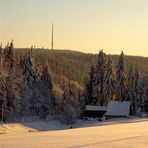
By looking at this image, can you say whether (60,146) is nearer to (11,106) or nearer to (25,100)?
(11,106)

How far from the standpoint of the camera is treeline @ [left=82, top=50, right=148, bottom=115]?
94562mm

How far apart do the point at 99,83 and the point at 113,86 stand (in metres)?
2.82

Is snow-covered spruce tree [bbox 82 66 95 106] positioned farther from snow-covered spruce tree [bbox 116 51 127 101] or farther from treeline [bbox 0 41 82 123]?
snow-covered spruce tree [bbox 116 51 127 101]

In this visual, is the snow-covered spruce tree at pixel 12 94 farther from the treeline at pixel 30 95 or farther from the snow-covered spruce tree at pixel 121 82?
the snow-covered spruce tree at pixel 121 82

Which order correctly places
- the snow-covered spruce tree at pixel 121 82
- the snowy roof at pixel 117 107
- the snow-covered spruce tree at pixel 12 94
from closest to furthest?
the snow-covered spruce tree at pixel 12 94 → the snowy roof at pixel 117 107 → the snow-covered spruce tree at pixel 121 82

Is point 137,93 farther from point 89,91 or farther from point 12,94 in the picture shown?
point 12,94

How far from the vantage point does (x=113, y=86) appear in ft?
314

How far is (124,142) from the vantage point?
16406 millimetres

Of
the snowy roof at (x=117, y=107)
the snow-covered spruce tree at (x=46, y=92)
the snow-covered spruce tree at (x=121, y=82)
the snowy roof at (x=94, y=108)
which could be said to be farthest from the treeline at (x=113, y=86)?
the snow-covered spruce tree at (x=46, y=92)

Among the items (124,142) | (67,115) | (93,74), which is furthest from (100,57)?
(124,142)

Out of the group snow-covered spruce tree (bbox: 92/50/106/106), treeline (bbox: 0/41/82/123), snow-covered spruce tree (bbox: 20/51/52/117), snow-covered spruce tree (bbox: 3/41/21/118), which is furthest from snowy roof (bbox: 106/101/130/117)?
snow-covered spruce tree (bbox: 3/41/21/118)

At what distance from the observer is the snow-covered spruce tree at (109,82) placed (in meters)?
94.2

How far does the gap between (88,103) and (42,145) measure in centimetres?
8172

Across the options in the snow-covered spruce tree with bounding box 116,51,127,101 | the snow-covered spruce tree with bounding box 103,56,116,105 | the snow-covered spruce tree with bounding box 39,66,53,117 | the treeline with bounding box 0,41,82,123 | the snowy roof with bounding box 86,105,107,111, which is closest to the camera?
the treeline with bounding box 0,41,82,123
